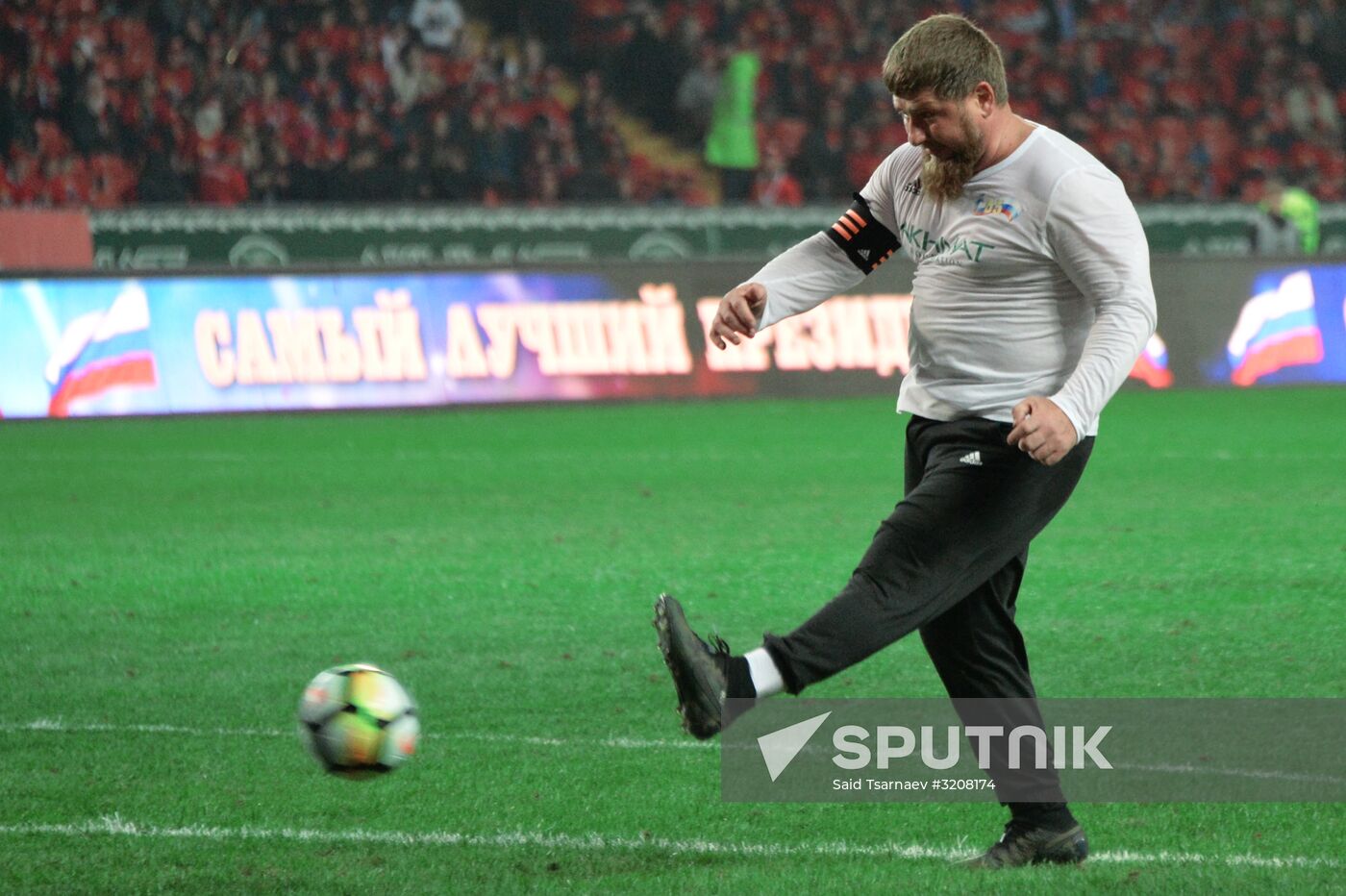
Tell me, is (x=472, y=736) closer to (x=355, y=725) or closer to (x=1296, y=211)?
(x=355, y=725)

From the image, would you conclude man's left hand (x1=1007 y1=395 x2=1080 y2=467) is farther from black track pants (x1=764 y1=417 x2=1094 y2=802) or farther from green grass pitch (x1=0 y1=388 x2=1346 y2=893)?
green grass pitch (x1=0 y1=388 x2=1346 y2=893)

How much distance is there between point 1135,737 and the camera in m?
5.80

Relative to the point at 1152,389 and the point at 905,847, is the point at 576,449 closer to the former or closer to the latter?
the point at 1152,389

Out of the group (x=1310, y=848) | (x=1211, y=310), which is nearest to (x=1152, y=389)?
(x=1211, y=310)

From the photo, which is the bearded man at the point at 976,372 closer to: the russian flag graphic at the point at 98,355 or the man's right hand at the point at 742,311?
the man's right hand at the point at 742,311

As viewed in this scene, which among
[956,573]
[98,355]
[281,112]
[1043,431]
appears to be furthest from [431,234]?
[1043,431]

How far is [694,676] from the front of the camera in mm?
3896

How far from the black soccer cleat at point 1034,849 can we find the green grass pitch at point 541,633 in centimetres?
9

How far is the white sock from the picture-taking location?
3943mm

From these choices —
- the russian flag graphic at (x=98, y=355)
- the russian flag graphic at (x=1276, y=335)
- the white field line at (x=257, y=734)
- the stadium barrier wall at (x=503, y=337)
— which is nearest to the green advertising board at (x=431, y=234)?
the russian flag graphic at (x=1276, y=335)

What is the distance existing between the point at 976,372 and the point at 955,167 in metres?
0.45

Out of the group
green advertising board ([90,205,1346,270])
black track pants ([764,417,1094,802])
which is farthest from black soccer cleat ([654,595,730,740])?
green advertising board ([90,205,1346,270])

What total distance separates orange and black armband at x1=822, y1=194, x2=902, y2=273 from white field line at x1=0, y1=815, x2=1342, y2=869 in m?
1.40

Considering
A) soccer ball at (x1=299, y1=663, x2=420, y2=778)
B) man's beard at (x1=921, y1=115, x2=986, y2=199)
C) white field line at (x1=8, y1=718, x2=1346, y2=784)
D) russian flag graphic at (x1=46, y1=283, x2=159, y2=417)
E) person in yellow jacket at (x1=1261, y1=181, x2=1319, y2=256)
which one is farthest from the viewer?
person in yellow jacket at (x1=1261, y1=181, x2=1319, y2=256)
